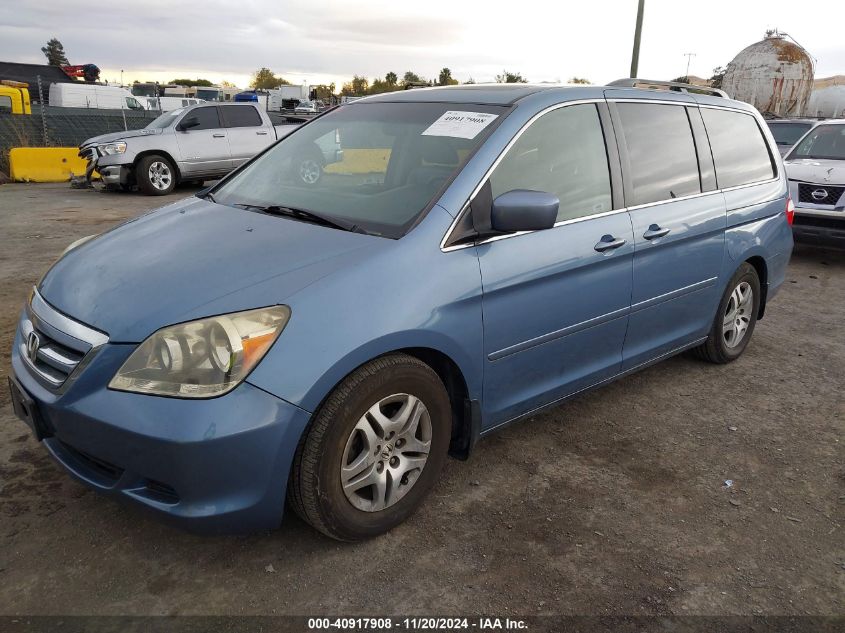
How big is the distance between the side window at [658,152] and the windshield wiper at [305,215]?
5.00 feet

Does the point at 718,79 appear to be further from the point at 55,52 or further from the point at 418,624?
the point at 55,52

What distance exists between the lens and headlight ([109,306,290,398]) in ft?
7.36

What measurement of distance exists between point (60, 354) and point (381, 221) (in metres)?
1.29

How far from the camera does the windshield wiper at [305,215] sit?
9.34 ft

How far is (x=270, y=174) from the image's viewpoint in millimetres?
3586

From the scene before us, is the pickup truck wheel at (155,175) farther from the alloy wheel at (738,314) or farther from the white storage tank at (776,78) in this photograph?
the white storage tank at (776,78)

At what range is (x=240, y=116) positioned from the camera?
1380cm

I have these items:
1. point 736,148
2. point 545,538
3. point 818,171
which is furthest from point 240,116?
point 545,538

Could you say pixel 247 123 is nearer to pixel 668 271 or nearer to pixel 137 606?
pixel 668 271

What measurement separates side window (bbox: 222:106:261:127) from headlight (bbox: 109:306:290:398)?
12.3 meters

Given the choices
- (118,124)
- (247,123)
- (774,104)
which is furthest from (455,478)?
(774,104)

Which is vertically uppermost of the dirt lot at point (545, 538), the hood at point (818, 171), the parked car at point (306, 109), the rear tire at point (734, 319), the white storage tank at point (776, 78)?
the white storage tank at point (776, 78)

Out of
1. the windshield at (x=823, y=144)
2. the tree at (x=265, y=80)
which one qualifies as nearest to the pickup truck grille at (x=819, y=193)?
the windshield at (x=823, y=144)

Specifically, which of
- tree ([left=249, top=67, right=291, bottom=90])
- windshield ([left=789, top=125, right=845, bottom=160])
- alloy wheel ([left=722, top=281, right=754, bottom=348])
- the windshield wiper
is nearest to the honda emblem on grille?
the windshield wiper
